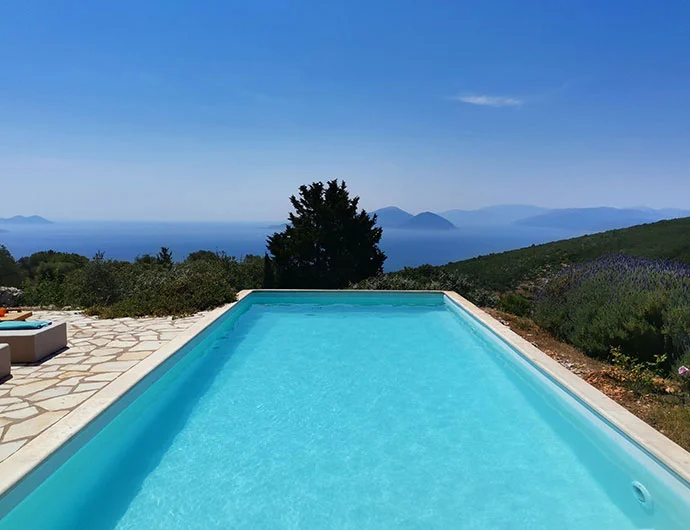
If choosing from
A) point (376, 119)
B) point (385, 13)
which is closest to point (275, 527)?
point (385, 13)

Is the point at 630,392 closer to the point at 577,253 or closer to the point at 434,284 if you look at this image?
the point at 434,284

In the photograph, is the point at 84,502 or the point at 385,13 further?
the point at 385,13

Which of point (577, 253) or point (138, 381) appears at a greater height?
point (577, 253)

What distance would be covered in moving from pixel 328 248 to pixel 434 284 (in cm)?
478

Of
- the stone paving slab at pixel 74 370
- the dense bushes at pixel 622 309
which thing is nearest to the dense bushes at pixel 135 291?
the stone paving slab at pixel 74 370

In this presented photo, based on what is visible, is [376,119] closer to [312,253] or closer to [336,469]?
[312,253]

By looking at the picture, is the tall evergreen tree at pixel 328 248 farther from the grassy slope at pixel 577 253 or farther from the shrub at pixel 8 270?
the shrub at pixel 8 270

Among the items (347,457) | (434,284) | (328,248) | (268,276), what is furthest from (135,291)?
(328,248)

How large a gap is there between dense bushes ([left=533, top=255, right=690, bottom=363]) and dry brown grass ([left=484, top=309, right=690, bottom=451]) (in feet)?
1.07

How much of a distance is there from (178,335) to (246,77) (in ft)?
31.0

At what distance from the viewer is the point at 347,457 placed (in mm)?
3689

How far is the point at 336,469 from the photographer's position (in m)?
3.51

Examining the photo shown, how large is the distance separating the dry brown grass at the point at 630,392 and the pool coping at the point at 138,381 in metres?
0.17

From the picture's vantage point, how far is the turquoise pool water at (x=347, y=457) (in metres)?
2.88
